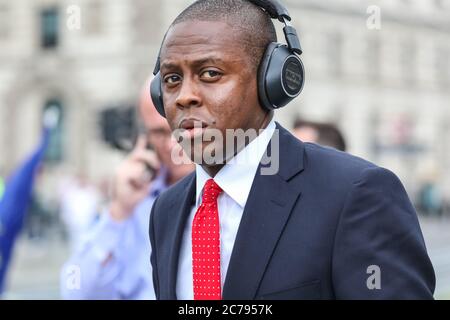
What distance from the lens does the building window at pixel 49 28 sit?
36.5 metres

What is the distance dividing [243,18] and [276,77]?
0.17 meters

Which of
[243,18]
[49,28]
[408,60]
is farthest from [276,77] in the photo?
[408,60]

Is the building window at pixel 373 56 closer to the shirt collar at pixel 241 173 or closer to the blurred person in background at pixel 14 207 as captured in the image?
the blurred person in background at pixel 14 207

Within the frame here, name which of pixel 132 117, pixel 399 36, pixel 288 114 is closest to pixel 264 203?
pixel 132 117

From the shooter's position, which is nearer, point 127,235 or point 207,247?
point 207,247

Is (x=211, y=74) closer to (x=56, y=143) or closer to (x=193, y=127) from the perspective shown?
(x=193, y=127)

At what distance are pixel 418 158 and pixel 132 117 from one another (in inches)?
1379

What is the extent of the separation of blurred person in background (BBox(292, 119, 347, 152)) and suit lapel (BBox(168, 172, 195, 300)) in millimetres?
2438

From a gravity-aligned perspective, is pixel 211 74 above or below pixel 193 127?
above

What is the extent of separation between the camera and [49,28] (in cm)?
3681

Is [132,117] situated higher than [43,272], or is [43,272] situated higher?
[132,117]

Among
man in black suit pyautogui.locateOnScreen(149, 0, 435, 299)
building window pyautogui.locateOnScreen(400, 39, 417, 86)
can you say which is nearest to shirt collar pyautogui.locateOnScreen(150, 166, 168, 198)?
man in black suit pyautogui.locateOnScreen(149, 0, 435, 299)
